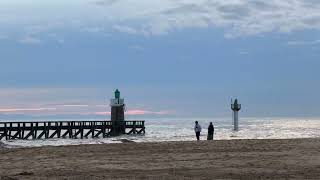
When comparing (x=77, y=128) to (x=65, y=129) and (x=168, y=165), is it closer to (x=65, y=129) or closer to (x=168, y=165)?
(x=65, y=129)

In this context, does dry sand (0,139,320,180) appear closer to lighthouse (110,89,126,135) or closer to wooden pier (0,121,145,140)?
wooden pier (0,121,145,140)

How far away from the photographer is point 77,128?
59.4 meters

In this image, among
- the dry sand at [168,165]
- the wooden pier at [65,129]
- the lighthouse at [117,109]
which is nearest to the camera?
the dry sand at [168,165]

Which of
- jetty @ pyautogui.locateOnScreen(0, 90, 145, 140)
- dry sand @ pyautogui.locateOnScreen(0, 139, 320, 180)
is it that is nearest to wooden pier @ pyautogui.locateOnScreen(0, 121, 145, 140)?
jetty @ pyautogui.locateOnScreen(0, 90, 145, 140)

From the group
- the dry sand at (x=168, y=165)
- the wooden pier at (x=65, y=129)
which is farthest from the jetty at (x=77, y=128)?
the dry sand at (x=168, y=165)

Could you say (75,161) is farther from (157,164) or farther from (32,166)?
(157,164)

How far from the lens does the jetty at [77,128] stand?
54594mm

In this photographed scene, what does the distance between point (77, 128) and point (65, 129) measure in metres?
1.31

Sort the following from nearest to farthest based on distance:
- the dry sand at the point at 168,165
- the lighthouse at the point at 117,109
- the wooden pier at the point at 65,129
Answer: the dry sand at the point at 168,165 < the wooden pier at the point at 65,129 < the lighthouse at the point at 117,109

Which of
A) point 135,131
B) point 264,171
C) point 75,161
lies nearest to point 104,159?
point 75,161

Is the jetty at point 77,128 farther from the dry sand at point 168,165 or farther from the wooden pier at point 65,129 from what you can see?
the dry sand at point 168,165

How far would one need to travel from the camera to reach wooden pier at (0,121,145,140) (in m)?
54.3

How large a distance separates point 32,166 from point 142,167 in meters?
3.59

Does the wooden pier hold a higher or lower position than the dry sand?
lower
